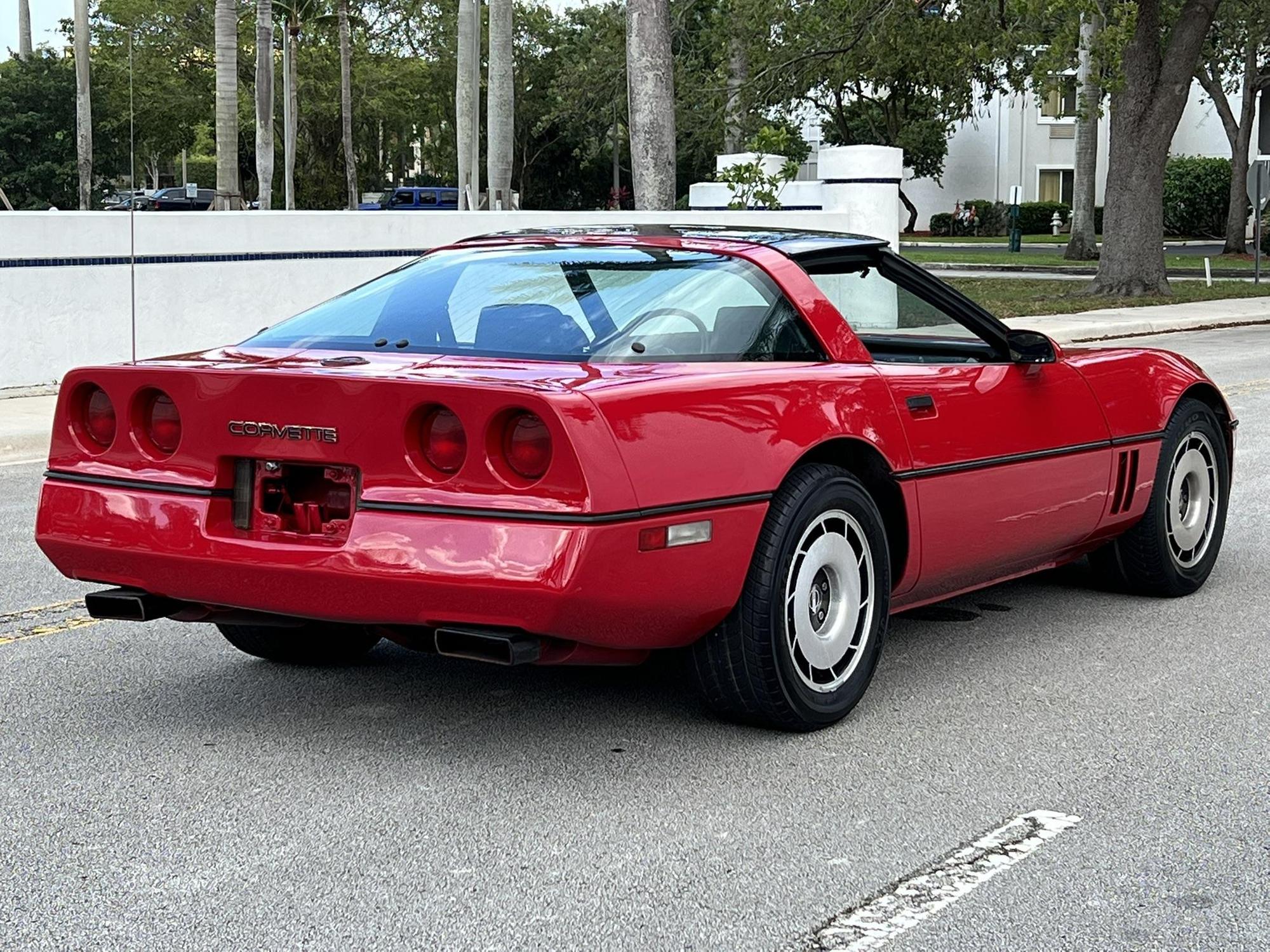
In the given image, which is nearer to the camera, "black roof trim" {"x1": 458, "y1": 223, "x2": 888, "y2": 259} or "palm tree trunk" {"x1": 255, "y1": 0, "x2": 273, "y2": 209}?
"black roof trim" {"x1": 458, "y1": 223, "x2": 888, "y2": 259}

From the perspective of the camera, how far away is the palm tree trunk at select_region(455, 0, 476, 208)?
124 ft

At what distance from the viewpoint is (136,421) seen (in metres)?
4.84

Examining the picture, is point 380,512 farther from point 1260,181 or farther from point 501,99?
point 501,99

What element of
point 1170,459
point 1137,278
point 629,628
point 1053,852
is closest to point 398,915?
point 629,628

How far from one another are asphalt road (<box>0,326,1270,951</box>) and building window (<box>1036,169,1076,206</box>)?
64.4 metres

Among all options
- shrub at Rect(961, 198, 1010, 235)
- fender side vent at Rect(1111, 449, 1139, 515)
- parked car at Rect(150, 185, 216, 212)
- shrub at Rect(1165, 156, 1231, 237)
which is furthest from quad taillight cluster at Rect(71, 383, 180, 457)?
shrub at Rect(961, 198, 1010, 235)

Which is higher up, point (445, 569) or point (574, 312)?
point (574, 312)

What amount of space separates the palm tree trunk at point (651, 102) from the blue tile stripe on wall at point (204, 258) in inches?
226

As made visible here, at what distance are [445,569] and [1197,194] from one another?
6180 centimetres

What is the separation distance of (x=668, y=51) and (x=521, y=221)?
4.90 m

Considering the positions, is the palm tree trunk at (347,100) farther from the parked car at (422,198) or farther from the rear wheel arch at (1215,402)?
the rear wheel arch at (1215,402)

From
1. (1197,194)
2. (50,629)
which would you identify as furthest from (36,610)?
(1197,194)

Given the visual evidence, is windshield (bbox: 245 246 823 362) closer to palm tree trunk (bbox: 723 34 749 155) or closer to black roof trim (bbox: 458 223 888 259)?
black roof trim (bbox: 458 223 888 259)

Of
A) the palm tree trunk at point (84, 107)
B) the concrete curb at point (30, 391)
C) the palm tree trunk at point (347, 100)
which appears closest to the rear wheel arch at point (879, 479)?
the concrete curb at point (30, 391)
